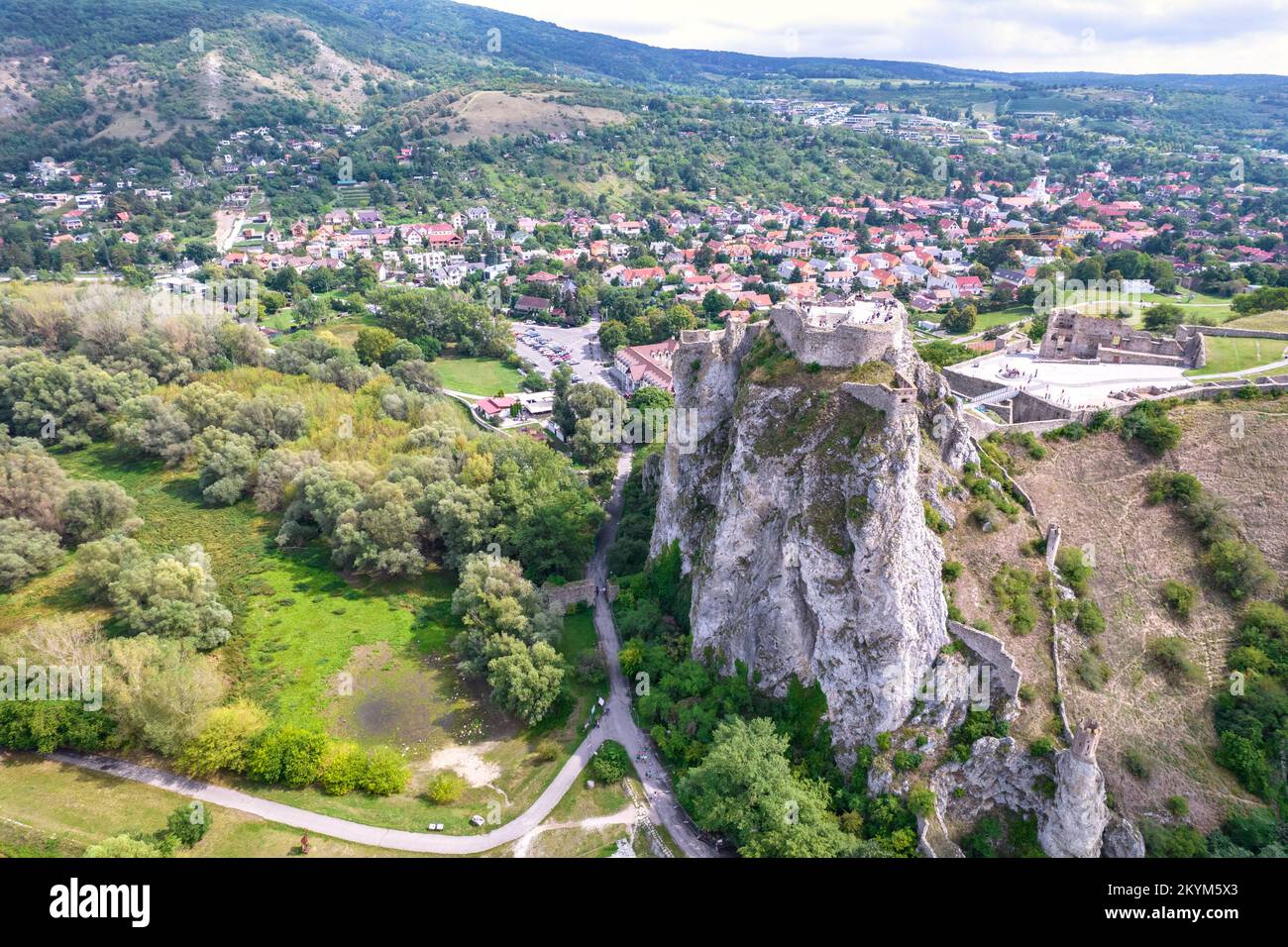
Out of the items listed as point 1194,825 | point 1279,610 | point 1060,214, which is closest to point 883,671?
point 1194,825

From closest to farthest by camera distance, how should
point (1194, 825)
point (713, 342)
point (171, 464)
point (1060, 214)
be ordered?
1. point (1194, 825)
2. point (713, 342)
3. point (171, 464)
4. point (1060, 214)

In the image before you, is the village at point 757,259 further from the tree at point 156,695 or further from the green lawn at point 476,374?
the tree at point 156,695

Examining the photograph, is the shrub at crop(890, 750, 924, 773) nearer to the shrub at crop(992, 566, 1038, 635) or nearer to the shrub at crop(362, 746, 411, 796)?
the shrub at crop(992, 566, 1038, 635)

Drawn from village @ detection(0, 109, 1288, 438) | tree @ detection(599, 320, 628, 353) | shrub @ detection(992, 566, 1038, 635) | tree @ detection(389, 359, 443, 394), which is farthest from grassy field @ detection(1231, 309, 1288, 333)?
tree @ detection(389, 359, 443, 394)

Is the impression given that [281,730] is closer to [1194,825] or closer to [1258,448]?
[1194,825]

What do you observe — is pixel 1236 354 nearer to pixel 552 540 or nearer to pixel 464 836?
pixel 552 540

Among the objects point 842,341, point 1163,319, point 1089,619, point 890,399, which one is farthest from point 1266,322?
point 890,399
